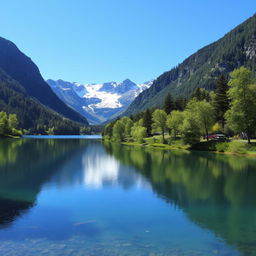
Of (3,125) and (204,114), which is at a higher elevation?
(3,125)

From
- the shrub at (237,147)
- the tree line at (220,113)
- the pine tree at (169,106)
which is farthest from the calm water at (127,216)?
the pine tree at (169,106)

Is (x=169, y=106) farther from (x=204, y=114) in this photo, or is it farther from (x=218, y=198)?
(x=218, y=198)

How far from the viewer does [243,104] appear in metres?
79.1

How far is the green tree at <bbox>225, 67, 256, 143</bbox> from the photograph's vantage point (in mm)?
78812

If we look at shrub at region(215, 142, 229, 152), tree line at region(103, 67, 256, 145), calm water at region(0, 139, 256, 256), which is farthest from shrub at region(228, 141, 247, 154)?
calm water at region(0, 139, 256, 256)

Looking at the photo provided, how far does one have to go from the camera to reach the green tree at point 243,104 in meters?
78.8

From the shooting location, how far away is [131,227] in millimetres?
19516

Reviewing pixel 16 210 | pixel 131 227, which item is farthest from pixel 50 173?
pixel 131 227

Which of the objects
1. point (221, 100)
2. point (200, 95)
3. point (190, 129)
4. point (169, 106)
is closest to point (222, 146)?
point (190, 129)

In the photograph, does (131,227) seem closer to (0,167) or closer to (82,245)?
(82,245)

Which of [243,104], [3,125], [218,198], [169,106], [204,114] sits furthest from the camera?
[3,125]

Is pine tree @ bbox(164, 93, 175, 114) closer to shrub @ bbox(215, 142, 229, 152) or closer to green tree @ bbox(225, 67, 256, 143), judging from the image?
shrub @ bbox(215, 142, 229, 152)

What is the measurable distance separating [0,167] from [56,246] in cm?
3770

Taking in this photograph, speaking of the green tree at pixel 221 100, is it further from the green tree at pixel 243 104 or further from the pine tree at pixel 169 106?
the pine tree at pixel 169 106
